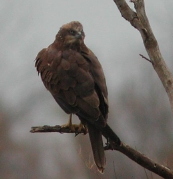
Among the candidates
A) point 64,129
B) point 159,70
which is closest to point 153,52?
point 159,70

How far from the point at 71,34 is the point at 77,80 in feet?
2.53

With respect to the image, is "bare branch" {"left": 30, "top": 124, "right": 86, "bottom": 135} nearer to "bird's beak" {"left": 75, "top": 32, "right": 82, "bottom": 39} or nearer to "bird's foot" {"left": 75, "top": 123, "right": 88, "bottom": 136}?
"bird's foot" {"left": 75, "top": 123, "right": 88, "bottom": 136}

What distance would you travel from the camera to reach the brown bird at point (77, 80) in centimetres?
614

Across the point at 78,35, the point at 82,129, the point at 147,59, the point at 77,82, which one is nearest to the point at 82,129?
the point at 82,129

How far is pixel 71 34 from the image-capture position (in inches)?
275

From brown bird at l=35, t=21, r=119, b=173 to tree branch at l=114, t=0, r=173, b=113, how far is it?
699 mm

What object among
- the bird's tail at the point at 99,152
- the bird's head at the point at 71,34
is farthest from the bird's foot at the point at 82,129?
the bird's head at the point at 71,34

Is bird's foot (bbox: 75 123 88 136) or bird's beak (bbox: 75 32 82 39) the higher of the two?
bird's beak (bbox: 75 32 82 39)

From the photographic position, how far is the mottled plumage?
615cm

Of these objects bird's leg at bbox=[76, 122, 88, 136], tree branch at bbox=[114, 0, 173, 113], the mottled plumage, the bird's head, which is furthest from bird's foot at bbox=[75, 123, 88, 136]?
tree branch at bbox=[114, 0, 173, 113]

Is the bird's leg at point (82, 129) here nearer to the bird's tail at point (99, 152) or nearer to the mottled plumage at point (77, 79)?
the mottled plumage at point (77, 79)

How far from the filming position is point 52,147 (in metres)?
16.7

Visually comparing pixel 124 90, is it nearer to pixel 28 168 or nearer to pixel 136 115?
pixel 136 115

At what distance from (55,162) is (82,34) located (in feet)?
29.3
